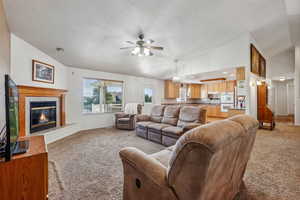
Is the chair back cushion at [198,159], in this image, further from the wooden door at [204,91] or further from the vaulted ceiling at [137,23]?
the wooden door at [204,91]

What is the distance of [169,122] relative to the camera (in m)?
3.97

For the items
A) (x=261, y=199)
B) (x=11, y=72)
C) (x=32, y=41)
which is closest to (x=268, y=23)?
(x=261, y=199)

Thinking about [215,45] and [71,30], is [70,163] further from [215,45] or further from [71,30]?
[215,45]

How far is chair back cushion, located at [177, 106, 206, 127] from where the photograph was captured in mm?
3430

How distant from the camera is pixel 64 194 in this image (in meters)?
1.70

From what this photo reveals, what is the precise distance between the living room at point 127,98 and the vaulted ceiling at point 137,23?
0.03m

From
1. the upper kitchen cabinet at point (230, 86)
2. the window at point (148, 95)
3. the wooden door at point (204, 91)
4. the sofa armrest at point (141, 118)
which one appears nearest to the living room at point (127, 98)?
the sofa armrest at point (141, 118)

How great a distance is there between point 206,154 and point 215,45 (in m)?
4.59

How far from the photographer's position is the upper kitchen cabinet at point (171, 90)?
25.4ft

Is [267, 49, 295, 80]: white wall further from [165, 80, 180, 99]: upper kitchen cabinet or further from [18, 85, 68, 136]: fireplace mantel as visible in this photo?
[18, 85, 68, 136]: fireplace mantel

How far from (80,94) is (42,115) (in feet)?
4.93

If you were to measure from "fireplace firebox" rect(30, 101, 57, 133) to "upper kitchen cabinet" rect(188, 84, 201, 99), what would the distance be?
297 inches

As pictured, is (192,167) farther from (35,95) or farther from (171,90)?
(171,90)

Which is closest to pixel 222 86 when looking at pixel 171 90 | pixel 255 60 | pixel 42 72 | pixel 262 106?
pixel 262 106
